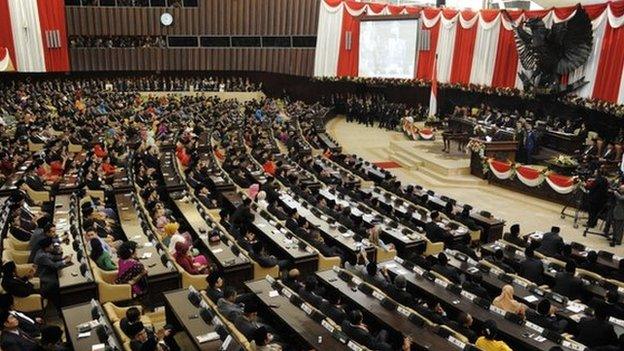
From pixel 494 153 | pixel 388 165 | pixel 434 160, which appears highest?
pixel 494 153

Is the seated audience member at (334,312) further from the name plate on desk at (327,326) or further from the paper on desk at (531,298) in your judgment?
the paper on desk at (531,298)

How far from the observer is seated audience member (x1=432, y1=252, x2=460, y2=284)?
26.5 feet

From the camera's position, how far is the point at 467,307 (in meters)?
7.13

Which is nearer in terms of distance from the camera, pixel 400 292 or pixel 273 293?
pixel 400 292

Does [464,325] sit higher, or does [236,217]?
[464,325]

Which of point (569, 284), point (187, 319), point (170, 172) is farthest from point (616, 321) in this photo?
point (170, 172)

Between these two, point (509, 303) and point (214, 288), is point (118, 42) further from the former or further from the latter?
point (509, 303)

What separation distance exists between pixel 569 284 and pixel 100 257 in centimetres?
731

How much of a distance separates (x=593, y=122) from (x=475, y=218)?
933cm

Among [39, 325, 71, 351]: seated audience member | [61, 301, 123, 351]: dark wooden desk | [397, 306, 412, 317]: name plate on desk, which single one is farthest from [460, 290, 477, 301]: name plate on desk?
[39, 325, 71, 351]: seated audience member

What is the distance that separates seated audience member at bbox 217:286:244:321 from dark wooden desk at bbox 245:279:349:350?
0.44m

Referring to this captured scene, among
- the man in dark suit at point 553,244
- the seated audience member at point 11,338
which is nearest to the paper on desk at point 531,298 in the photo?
the man in dark suit at point 553,244

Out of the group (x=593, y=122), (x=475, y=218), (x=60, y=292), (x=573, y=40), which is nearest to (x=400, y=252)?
(x=475, y=218)

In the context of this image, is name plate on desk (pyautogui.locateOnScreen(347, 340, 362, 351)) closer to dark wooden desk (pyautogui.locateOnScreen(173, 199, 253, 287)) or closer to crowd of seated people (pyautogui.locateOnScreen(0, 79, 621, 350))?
crowd of seated people (pyautogui.locateOnScreen(0, 79, 621, 350))
